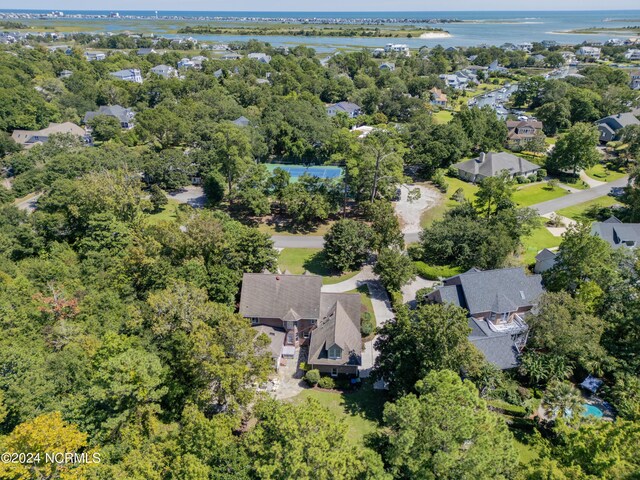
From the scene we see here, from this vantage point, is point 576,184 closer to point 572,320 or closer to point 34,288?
point 572,320

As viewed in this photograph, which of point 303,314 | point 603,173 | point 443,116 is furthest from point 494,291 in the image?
point 443,116

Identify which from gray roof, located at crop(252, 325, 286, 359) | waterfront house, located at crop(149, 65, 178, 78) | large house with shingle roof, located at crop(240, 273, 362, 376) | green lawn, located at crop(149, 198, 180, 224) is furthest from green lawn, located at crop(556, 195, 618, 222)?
waterfront house, located at crop(149, 65, 178, 78)

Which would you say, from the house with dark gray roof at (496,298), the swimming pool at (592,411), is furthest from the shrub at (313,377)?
the swimming pool at (592,411)

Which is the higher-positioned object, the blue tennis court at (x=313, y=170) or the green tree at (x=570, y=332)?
the green tree at (x=570, y=332)

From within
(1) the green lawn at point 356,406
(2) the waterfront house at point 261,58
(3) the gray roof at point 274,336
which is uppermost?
(2) the waterfront house at point 261,58

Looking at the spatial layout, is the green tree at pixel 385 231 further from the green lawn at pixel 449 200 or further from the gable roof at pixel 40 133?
the gable roof at pixel 40 133

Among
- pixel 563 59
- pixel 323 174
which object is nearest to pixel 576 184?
pixel 323 174

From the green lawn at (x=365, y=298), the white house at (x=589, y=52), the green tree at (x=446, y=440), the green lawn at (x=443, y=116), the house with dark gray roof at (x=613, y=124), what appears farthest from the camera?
the white house at (x=589, y=52)
